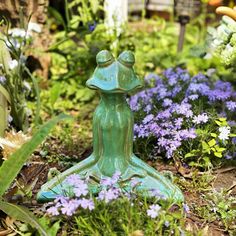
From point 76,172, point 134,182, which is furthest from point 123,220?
point 76,172

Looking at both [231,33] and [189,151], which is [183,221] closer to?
[189,151]

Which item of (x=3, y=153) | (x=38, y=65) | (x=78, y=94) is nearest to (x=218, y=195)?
(x=3, y=153)

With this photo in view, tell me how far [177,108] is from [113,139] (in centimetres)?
57

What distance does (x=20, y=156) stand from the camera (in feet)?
6.12

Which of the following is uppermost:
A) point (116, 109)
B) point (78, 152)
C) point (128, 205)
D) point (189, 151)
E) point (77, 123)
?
point (116, 109)

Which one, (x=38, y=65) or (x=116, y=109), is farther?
(x=38, y=65)

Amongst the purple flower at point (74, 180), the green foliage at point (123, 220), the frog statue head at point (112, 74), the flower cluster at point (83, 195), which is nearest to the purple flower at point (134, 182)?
the flower cluster at point (83, 195)

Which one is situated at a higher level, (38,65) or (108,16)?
(108,16)

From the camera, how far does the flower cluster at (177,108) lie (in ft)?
7.80

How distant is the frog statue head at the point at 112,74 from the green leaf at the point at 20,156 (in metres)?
0.20

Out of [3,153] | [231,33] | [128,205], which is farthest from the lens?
[231,33]

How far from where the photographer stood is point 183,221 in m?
1.88

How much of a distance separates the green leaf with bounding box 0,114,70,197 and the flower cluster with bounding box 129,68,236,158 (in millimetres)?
706

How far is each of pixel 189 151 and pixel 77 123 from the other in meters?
1.05
